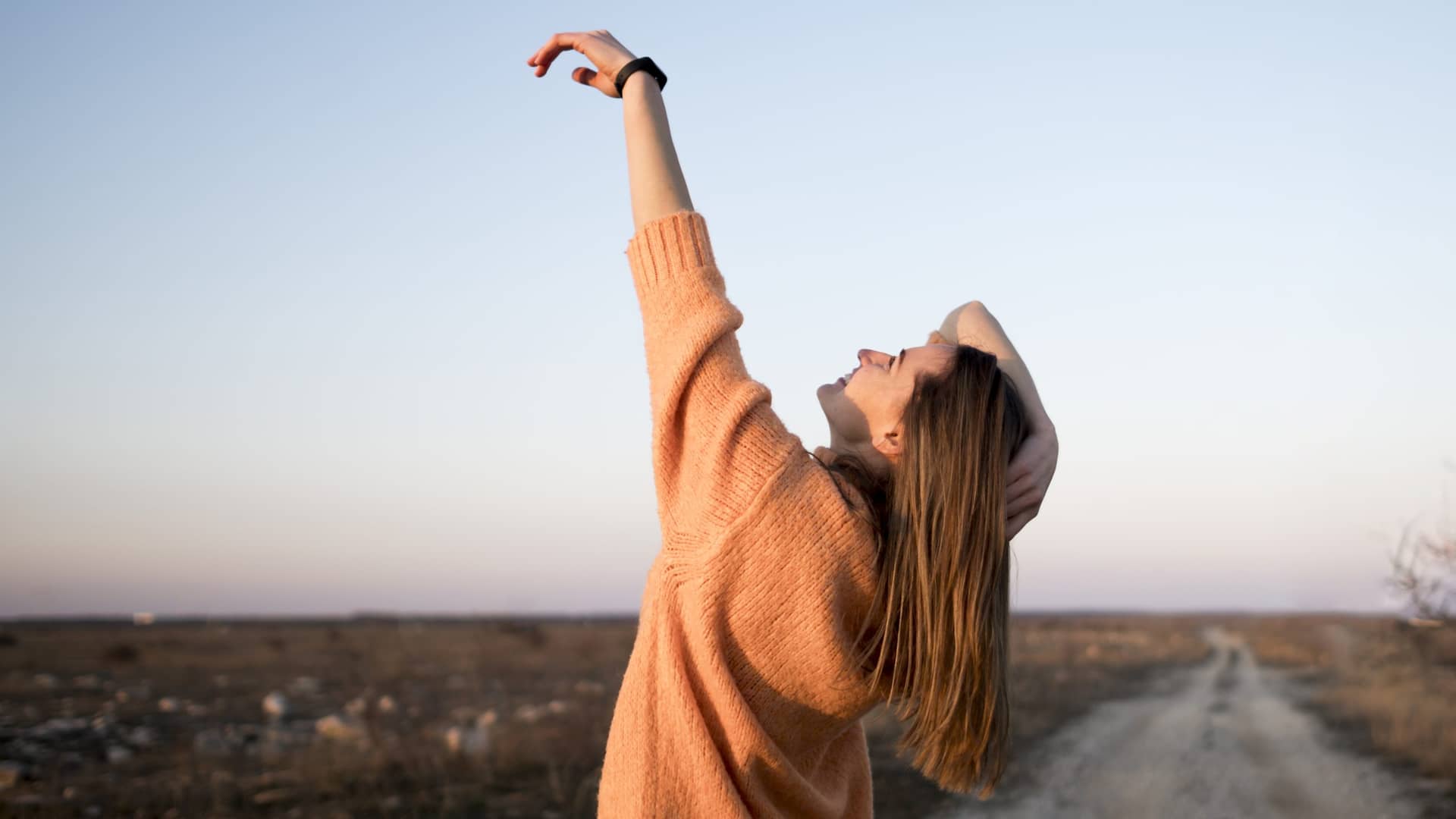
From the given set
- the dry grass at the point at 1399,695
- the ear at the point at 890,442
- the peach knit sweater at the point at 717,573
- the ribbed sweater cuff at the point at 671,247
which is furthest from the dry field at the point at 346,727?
the dry grass at the point at 1399,695

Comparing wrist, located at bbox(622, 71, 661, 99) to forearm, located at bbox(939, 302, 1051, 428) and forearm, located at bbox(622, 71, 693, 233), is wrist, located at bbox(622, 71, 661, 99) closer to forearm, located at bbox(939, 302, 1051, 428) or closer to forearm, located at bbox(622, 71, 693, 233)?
forearm, located at bbox(622, 71, 693, 233)

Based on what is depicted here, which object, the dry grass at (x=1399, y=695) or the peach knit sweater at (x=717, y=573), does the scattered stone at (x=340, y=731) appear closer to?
the dry grass at (x=1399, y=695)

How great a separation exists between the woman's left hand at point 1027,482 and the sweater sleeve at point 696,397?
41 cm

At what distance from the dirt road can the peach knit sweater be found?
7408 millimetres

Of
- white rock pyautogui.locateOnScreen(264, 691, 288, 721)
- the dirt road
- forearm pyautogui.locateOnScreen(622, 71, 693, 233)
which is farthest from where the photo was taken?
white rock pyautogui.locateOnScreen(264, 691, 288, 721)

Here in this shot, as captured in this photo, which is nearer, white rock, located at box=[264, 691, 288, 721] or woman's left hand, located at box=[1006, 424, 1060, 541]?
woman's left hand, located at box=[1006, 424, 1060, 541]

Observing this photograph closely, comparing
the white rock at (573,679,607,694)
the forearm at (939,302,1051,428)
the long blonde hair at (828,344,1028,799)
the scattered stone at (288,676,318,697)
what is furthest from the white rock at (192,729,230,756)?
the long blonde hair at (828,344,1028,799)

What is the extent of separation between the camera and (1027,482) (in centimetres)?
191

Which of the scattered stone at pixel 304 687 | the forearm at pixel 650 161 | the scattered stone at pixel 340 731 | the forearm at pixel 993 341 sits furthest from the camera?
the scattered stone at pixel 304 687

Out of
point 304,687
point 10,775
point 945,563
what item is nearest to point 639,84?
point 945,563

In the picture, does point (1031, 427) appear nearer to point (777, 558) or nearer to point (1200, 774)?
point (777, 558)

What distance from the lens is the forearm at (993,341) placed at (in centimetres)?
204

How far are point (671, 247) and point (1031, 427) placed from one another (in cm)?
73

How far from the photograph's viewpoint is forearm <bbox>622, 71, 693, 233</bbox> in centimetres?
179
